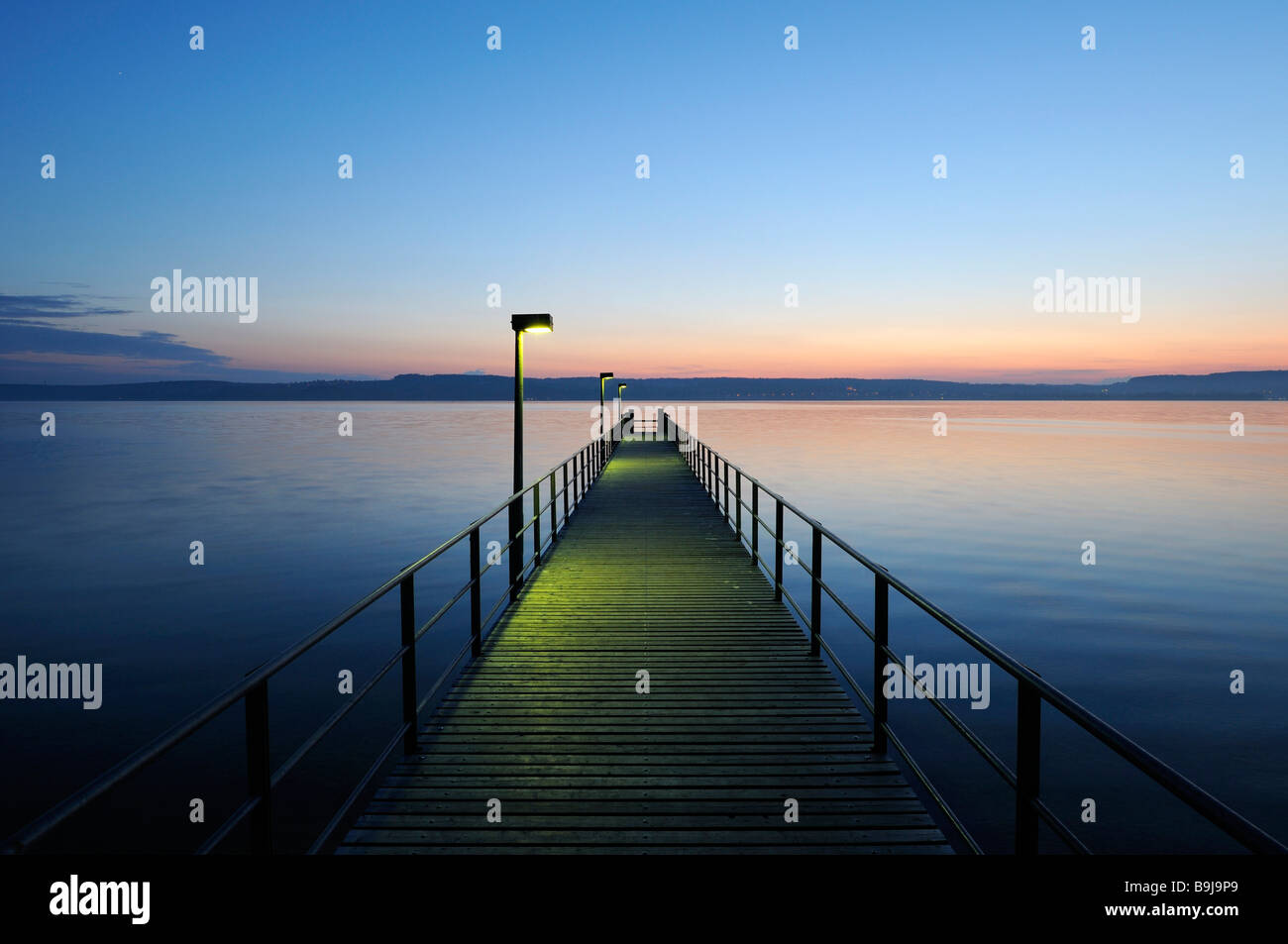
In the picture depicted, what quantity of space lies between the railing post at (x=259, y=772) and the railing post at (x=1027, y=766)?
2669mm

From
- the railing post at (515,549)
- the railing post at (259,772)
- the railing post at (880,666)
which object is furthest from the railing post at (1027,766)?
the railing post at (515,549)

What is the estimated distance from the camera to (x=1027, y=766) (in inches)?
109

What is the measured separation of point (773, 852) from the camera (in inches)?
139

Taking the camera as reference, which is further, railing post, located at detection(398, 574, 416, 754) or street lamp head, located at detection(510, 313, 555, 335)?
street lamp head, located at detection(510, 313, 555, 335)

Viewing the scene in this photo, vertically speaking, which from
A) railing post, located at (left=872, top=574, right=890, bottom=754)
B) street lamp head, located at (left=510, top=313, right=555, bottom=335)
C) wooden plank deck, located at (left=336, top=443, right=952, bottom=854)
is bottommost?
wooden plank deck, located at (left=336, top=443, right=952, bottom=854)

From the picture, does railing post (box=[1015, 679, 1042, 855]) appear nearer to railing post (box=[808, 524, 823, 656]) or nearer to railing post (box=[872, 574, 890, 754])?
railing post (box=[872, 574, 890, 754])

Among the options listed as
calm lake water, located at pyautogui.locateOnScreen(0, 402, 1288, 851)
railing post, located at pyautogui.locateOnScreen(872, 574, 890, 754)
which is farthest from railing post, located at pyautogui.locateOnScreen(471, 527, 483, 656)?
railing post, located at pyautogui.locateOnScreen(872, 574, 890, 754)

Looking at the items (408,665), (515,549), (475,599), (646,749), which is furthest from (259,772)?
(515,549)

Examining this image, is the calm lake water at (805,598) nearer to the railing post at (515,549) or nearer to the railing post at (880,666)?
the railing post at (515,549)

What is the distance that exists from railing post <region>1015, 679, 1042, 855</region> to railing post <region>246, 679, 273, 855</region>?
2.67 metres

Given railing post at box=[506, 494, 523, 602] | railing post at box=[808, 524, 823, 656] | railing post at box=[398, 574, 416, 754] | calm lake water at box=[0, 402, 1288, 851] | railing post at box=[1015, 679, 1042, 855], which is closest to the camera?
railing post at box=[1015, 679, 1042, 855]

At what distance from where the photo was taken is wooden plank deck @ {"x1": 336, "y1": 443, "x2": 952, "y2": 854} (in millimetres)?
3719

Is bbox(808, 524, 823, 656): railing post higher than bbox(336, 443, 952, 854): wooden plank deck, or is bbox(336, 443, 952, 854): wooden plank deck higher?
bbox(808, 524, 823, 656): railing post
